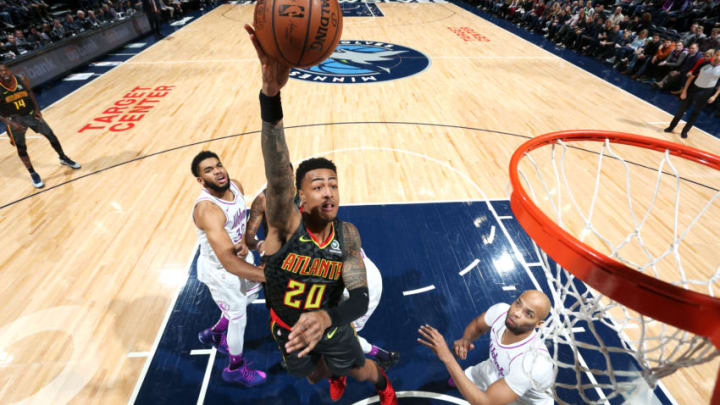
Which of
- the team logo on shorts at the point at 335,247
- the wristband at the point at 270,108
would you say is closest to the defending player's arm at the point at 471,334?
the team logo on shorts at the point at 335,247

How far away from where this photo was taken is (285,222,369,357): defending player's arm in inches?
59.7

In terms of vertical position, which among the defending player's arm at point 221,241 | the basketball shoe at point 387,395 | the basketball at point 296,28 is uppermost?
the basketball at point 296,28

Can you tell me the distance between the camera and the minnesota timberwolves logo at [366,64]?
9.49 meters

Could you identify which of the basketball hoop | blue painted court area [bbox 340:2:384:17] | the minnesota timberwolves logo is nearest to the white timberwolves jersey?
the basketball hoop

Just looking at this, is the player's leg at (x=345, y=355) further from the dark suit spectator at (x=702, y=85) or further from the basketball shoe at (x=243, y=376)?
the dark suit spectator at (x=702, y=85)

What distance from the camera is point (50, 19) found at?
518 inches

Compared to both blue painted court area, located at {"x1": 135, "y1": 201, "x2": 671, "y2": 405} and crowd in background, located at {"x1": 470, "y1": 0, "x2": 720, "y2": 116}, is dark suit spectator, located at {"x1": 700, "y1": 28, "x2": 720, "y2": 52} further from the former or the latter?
blue painted court area, located at {"x1": 135, "y1": 201, "x2": 671, "y2": 405}

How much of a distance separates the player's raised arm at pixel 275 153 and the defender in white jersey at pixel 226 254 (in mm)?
655

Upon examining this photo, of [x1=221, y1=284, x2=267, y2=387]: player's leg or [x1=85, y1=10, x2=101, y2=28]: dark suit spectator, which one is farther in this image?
[x1=85, y1=10, x2=101, y2=28]: dark suit spectator

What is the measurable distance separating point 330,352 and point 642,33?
1338 centimetres

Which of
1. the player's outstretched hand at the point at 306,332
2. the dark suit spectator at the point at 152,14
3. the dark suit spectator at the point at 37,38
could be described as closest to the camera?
the player's outstretched hand at the point at 306,332

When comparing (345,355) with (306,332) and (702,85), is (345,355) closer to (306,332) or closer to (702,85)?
(306,332)

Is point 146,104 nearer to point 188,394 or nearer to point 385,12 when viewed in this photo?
point 188,394

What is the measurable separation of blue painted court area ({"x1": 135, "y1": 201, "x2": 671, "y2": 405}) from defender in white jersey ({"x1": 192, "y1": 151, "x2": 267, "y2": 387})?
0.87 ft
